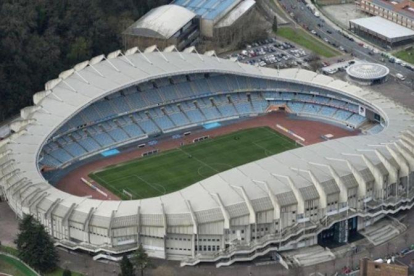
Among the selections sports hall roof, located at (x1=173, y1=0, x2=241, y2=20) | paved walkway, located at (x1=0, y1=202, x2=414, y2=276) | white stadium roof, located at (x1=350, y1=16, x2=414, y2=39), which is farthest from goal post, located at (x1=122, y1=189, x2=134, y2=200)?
white stadium roof, located at (x1=350, y1=16, x2=414, y2=39)

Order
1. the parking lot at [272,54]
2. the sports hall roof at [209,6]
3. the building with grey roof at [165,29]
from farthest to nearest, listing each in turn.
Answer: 1. the sports hall roof at [209,6]
2. the building with grey roof at [165,29]
3. the parking lot at [272,54]

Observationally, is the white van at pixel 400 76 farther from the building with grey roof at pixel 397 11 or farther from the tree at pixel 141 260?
the tree at pixel 141 260

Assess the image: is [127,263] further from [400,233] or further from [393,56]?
[393,56]

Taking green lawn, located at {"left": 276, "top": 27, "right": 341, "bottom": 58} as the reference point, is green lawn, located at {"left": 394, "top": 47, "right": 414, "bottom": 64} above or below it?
below

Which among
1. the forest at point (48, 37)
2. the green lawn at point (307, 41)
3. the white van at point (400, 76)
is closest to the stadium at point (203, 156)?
the forest at point (48, 37)

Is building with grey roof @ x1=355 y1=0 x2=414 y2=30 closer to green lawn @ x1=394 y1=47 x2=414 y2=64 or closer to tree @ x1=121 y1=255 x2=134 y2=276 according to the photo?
green lawn @ x1=394 y1=47 x2=414 y2=64

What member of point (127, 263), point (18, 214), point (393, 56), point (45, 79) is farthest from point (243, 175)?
point (393, 56)
